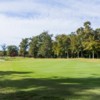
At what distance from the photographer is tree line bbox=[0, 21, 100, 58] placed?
318 feet

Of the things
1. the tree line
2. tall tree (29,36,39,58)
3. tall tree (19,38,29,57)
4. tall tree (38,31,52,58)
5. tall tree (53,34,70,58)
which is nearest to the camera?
the tree line

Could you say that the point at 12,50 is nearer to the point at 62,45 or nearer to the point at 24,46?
the point at 24,46

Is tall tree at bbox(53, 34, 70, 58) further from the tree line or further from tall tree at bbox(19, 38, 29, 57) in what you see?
tall tree at bbox(19, 38, 29, 57)

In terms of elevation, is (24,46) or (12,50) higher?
(24,46)

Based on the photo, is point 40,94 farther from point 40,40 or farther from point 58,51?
point 40,40

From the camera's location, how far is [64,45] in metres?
113

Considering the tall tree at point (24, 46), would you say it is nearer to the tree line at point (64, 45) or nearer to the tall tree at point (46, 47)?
the tree line at point (64, 45)

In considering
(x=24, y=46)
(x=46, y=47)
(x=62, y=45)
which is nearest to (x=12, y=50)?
(x=24, y=46)

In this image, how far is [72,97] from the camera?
11.9 metres

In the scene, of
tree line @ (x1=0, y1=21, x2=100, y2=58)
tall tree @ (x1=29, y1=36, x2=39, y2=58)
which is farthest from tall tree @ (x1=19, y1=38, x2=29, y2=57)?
tall tree @ (x1=29, y1=36, x2=39, y2=58)

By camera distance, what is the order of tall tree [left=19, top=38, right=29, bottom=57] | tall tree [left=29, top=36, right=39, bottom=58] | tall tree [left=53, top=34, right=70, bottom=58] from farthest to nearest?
tall tree [left=19, top=38, right=29, bottom=57]
tall tree [left=29, top=36, right=39, bottom=58]
tall tree [left=53, top=34, right=70, bottom=58]

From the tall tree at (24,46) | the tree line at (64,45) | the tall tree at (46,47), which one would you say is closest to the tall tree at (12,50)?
the tree line at (64,45)

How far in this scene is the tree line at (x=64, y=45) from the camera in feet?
318

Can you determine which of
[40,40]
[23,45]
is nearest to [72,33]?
[40,40]
